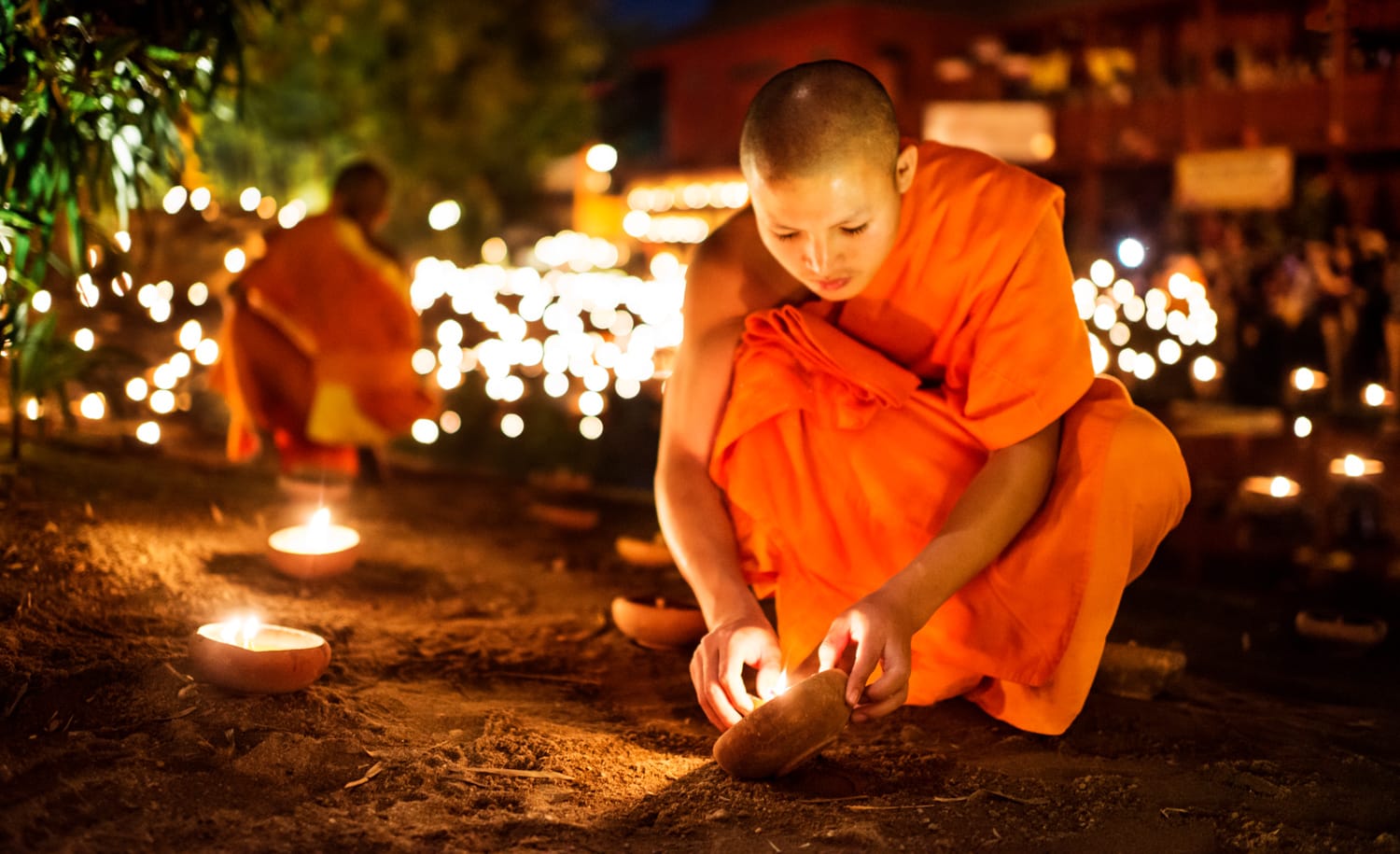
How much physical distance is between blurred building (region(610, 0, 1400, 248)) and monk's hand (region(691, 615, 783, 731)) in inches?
308

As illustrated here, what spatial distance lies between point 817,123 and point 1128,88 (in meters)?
11.8

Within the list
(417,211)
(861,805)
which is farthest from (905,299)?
(417,211)

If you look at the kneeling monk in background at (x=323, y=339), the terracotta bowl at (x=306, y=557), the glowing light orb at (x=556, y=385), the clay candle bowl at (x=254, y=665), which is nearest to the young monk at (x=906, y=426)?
→ the clay candle bowl at (x=254, y=665)

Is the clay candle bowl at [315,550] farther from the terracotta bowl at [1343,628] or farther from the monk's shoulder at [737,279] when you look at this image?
the terracotta bowl at [1343,628]

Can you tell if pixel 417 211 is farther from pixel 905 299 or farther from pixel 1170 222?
pixel 905 299

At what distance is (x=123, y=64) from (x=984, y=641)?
296 centimetres

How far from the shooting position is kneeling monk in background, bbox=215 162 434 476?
5.29 metres

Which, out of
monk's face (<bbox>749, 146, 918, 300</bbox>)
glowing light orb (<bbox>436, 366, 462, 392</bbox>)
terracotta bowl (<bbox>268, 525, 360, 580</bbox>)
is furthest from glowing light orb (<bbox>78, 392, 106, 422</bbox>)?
monk's face (<bbox>749, 146, 918, 300</bbox>)

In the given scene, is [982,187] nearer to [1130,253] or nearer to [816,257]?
[816,257]

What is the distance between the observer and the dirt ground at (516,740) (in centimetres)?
193

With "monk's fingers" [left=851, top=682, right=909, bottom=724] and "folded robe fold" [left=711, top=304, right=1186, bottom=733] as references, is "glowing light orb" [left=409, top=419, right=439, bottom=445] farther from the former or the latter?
"monk's fingers" [left=851, top=682, right=909, bottom=724]

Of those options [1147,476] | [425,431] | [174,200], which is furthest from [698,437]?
[425,431]

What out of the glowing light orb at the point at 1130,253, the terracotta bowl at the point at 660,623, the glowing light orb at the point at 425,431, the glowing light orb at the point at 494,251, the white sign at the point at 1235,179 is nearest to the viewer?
the terracotta bowl at the point at 660,623

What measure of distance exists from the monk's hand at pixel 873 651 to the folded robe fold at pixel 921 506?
0.45 metres
